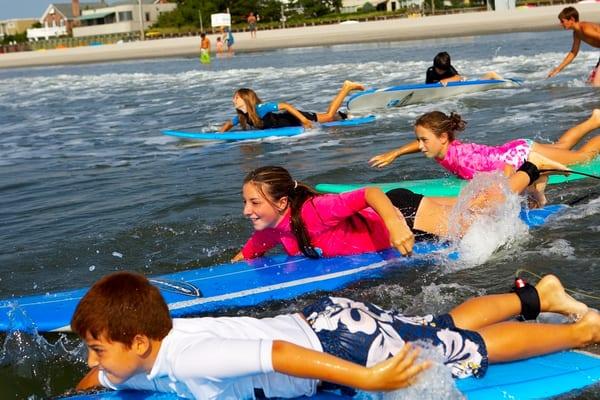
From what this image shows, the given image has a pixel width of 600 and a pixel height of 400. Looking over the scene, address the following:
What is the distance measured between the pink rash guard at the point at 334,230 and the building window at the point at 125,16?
319ft

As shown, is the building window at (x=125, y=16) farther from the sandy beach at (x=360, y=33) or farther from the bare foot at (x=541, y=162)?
the bare foot at (x=541, y=162)

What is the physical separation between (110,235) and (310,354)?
466cm

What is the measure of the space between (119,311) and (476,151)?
169 inches

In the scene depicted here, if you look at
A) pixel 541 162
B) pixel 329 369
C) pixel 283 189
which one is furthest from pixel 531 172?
pixel 329 369

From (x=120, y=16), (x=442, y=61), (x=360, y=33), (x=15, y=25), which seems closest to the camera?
(x=442, y=61)

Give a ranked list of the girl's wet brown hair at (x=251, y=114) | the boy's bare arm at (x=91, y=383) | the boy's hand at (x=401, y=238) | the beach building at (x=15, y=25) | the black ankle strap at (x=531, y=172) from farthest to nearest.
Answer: the beach building at (x=15, y=25) → the girl's wet brown hair at (x=251, y=114) → the black ankle strap at (x=531, y=172) → the boy's hand at (x=401, y=238) → the boy's bare arm at (x=91, y=383)

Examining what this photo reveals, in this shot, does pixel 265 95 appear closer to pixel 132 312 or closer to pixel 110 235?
pixel 110 235

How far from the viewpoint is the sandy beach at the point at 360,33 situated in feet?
129

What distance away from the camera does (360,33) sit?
47375mm

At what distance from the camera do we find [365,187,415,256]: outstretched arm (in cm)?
423

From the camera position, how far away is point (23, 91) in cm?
2933

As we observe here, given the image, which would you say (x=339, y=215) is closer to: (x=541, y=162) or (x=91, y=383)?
(x=91, y=383)

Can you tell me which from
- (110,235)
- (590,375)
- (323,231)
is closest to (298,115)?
(110,235)

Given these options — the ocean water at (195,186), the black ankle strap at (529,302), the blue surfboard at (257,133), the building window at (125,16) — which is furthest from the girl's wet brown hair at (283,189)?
the building window at (125,16)
